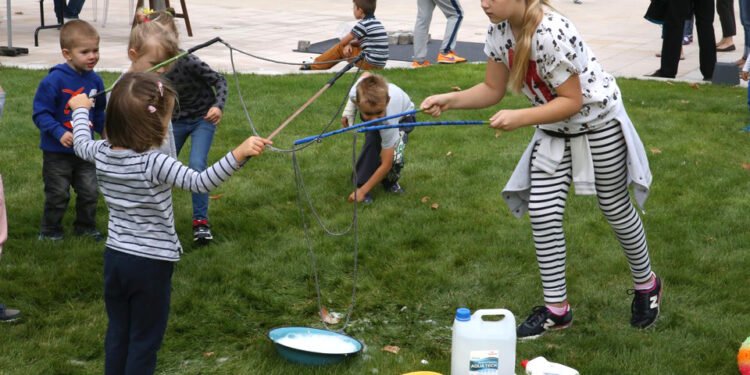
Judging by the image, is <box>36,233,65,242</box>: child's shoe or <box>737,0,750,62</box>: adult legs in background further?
<box>737,0,750,62</box>: adult legs in background

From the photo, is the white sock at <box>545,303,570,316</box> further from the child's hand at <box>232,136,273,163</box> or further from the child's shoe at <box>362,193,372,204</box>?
the child's shoe at <box>362,193,372,204</box>

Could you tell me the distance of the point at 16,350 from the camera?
3.80 m

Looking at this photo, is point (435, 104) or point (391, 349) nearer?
point (435, 104)

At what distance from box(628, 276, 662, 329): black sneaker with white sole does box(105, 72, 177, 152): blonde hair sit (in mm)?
2341

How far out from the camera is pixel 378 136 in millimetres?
6133

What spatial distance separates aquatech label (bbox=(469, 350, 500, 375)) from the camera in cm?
330

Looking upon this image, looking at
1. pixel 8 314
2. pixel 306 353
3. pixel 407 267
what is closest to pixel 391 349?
pixel 306 353

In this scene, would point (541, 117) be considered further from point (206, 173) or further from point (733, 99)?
point (733, 99)

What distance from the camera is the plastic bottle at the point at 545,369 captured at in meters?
3.30

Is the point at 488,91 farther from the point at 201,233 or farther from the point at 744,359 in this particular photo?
the point at 201,233

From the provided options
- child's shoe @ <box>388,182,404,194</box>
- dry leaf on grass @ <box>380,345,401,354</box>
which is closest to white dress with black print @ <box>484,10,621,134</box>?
dry leaf on grass @ <box>380,345,401,354</box>

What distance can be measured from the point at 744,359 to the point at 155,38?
10.4 feet

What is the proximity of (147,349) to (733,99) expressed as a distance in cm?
691

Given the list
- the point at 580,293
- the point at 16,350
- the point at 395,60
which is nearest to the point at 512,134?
the point at 580,293
